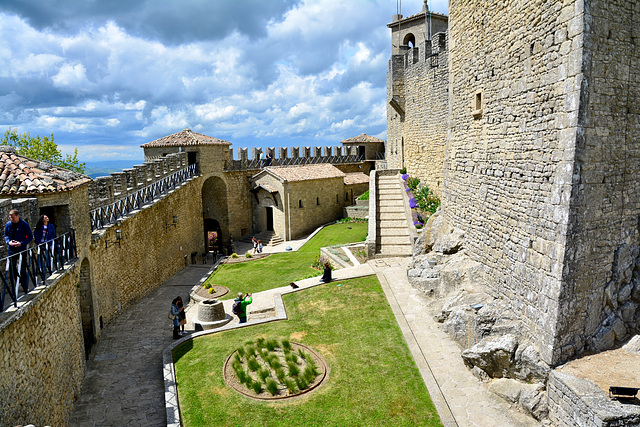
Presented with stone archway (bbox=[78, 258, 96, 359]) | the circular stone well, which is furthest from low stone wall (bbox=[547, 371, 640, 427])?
stone archway (bbox=[78, 258, 96, 359])

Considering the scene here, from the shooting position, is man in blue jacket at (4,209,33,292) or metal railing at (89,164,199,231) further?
metal railing at (89,164,199,231)

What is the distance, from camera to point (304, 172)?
3189cm

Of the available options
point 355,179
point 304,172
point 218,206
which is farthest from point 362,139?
point 218,206

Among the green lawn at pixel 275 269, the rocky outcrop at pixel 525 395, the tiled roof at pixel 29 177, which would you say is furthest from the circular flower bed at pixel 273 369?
the green lawn at pixel 275 269

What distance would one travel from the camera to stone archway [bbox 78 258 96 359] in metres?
11.7

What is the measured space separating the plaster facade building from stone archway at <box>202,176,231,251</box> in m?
24.0

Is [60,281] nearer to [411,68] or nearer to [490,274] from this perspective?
[490,274]

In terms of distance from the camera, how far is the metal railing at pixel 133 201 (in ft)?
44.3

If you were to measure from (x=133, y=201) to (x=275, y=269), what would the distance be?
674cm

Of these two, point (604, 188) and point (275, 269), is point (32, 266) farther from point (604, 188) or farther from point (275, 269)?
point (275, 269)

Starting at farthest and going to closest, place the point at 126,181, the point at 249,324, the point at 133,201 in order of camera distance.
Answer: the point at 133,201, the point at 126,181, the point at 249,324

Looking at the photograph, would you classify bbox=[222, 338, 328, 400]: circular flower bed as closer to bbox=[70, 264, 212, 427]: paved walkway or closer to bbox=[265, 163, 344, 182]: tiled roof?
bbox=[70, 264, 212, 427]: paved walkway

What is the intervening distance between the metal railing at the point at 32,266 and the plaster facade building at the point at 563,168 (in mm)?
8801

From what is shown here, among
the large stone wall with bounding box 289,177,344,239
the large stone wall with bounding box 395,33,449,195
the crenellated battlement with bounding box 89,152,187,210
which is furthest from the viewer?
the large stone wall with bounding box 289,177,344,239
